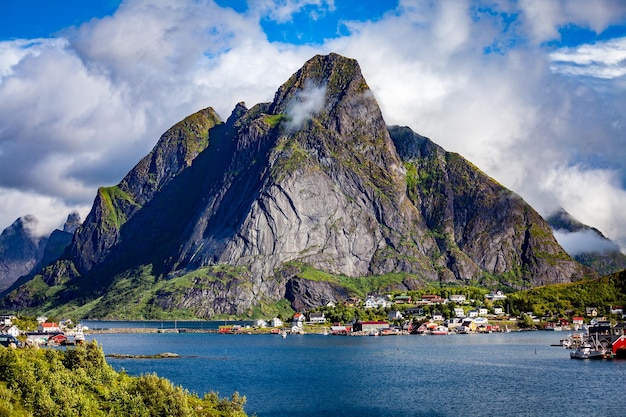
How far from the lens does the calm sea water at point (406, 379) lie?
302 feet

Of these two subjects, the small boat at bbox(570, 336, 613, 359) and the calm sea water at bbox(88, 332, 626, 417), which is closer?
the calm sea water at bbox(88, 332, 626, 417)

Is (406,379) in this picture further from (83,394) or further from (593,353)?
(83,394)

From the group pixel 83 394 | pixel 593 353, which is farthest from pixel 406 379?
pixel 83 394

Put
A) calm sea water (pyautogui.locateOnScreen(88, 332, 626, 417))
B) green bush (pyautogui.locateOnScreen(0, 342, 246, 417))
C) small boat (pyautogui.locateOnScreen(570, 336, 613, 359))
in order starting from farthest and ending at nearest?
small boat (pyautogui.locateOnScreen(570, 336, 613, 359))
calm sea water (pyautogui.locateOnScreen(88, 332, 626, 417))
green bush (pyautogui.locateOnScreen(0, 342, 246, 417))

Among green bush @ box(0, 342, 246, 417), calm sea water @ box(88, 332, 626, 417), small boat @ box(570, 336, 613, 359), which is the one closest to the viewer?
green bush @ box(0, 342, 246, 417)

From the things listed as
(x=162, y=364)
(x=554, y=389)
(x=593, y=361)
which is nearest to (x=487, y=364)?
(x=593, y=361)

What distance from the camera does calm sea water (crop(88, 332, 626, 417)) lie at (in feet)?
302

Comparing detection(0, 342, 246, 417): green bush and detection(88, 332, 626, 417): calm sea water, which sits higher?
detection(0, 342, 246, 417): green bush

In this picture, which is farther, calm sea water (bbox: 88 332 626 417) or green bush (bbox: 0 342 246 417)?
calm sea water (bbox: 88 332 626 417)

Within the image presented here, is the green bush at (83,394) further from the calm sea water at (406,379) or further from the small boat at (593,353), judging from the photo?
the small boat at (593,353)

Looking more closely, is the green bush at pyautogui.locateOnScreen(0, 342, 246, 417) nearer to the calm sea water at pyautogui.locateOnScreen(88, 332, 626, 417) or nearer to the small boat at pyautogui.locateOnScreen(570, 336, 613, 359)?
the calm sea water at pyautogui.locateOnScreen(88, 332, 626, 417)

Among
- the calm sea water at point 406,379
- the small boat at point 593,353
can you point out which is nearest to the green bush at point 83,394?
the calm sea water at point 406,379

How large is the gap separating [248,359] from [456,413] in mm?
80368

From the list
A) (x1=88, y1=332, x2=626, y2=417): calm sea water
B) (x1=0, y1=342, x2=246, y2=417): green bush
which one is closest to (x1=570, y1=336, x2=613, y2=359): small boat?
(x1=88, y1=332, x2=626, y2=417): calm sea water
